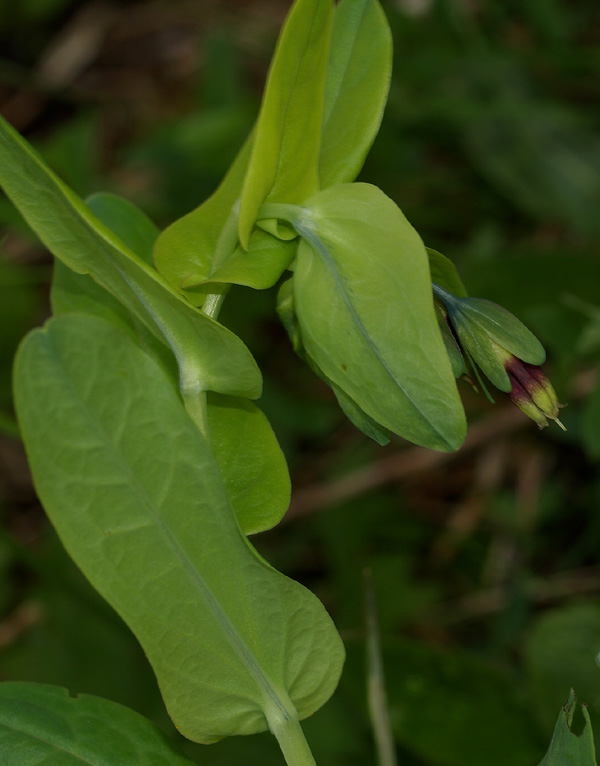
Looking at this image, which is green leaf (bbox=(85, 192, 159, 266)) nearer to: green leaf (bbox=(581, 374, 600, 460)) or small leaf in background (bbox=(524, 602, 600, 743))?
green leaf (bbox=(581, 374, 600, 460))

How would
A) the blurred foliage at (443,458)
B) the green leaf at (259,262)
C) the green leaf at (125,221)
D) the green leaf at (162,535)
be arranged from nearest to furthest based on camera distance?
the green leaf at (162,535) < the green leaf at (259,262) < the green leaf at (125,221) < the blurred foliage at (443,458)

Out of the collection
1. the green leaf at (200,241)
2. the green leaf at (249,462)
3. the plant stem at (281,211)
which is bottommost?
the green leaf at (249,462)

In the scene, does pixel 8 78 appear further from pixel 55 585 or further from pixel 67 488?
pixel 67 488

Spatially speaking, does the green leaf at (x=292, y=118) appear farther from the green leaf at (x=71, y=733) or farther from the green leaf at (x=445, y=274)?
the green leaf at (x=71, y=733)

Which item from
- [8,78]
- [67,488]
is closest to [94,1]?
[8,78]

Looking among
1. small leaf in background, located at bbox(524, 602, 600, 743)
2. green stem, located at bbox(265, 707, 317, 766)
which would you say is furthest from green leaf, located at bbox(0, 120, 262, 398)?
small leaf in background, located at bbox(524, 602, 600, 743)

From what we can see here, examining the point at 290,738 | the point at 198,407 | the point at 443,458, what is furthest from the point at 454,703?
the point at 198,407

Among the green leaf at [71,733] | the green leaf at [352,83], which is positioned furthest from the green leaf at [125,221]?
the green leaf at [71,733]

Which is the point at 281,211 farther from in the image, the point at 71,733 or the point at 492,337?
the point at 71,733
